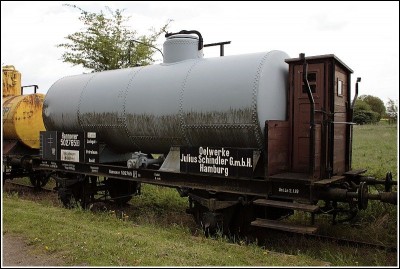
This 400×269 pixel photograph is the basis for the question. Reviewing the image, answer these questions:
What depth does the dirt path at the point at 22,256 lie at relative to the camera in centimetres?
645

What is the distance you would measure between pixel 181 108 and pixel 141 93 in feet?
4.50

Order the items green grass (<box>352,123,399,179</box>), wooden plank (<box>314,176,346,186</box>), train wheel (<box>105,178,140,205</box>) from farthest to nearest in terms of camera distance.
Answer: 1. green grass (<box>352,123,399,179</box>)
2. train wheel (<box>105,178,140,205</box>)
3. wooden plank (<box>314,176,346,186</box>)

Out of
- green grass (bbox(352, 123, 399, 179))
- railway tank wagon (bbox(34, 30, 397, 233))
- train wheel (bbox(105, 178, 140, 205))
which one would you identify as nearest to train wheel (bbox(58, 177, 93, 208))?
train wheel (bbox(105, 178, 140, 205))

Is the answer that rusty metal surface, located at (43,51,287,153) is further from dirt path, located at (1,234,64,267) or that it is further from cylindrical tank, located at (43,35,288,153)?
dirt path, located at (1,234,64,267)

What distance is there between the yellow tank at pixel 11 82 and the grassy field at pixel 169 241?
7.00 m

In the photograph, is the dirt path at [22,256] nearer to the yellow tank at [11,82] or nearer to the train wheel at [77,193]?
the train wheel at [77,193]

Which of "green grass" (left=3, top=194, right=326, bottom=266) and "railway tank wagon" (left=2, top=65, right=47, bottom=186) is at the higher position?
"railway tank wagon" (left=2, top=65, right=47, bottom=186)

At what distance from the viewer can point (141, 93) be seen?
9477 mm

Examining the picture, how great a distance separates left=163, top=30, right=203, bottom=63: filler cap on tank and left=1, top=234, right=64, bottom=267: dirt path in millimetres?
5131

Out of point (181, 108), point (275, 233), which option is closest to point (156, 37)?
point (181, 108)

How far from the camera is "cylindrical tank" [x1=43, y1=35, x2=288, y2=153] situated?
25.3ft

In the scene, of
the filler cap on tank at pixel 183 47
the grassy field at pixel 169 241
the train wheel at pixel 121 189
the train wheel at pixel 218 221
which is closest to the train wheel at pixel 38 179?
the grassy field at pixel 169 241

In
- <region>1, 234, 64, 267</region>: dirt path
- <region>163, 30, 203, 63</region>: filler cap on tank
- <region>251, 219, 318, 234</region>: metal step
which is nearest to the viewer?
<region>1, 234, 64, 267</region>: dirt path

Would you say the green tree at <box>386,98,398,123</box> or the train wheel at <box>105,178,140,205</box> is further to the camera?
the green tree at <box>386,98,398,123</box>
